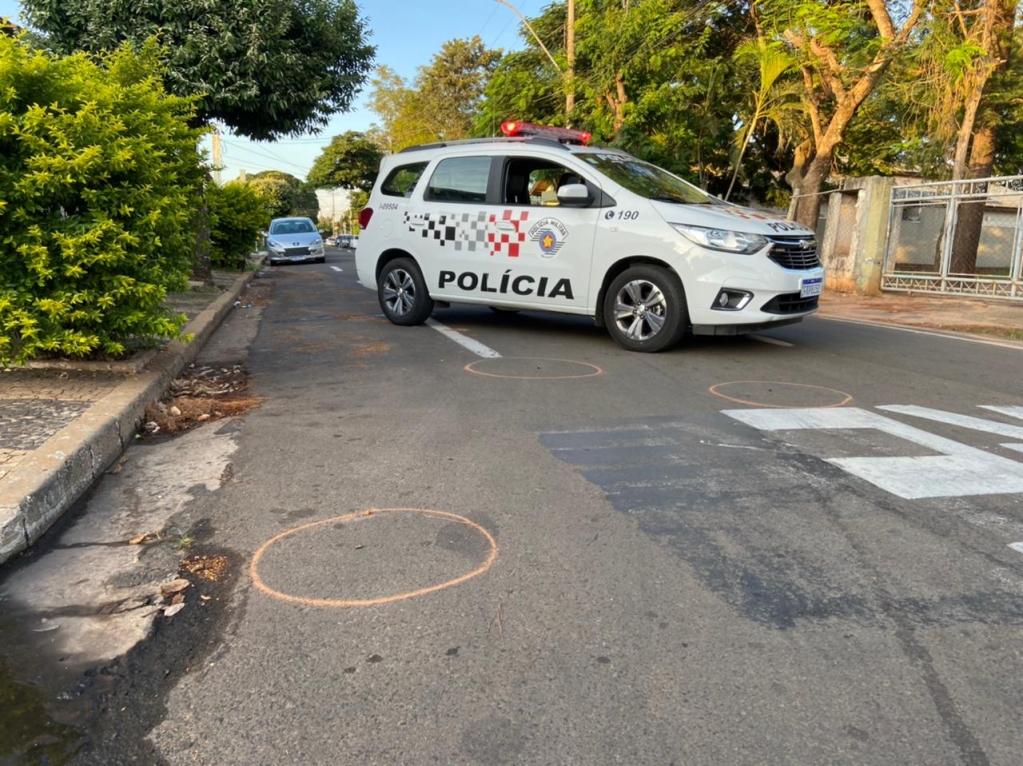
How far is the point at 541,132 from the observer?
30.2ft

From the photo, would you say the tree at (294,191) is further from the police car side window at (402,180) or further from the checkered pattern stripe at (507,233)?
the checkered pattern stripe at (507,233)

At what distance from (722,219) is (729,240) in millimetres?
227

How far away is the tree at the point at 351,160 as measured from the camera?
6412cm

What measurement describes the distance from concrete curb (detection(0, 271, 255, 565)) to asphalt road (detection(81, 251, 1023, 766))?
0.62m

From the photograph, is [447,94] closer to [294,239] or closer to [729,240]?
[294,239]

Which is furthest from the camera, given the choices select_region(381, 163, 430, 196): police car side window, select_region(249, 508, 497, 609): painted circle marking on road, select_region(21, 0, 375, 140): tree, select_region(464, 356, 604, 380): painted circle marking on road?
select_region(21, 0, 375, 140): tree

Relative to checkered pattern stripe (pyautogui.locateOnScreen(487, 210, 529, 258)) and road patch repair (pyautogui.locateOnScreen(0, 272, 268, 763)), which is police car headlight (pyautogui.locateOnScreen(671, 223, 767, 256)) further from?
road patch repair (pyautogui.locateOnScreen(0, 272, 268, 763))

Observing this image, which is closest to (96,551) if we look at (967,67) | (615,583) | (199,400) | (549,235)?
(615,583)

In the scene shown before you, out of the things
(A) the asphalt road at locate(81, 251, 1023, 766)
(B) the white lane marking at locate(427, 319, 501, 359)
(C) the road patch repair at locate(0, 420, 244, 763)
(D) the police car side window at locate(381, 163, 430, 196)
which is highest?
(D) the police car side window at locate(381, 163, 430, 196)

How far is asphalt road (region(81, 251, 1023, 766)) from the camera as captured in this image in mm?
2143

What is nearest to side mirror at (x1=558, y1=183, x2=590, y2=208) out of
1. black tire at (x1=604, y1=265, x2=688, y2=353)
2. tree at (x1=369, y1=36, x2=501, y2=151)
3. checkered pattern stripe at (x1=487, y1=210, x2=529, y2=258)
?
checkered pattern stripe at (x1=487, y1=210, x2=529, y2=258)

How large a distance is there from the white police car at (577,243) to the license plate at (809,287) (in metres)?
0.02

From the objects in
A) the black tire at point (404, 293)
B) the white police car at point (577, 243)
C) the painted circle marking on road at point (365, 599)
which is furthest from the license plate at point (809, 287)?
the painted circle marking on road at point (365, 599)

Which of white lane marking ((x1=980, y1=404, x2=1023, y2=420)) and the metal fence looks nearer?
white lane marking ((x1=980, y1=404, x2=1023, y2=420))
